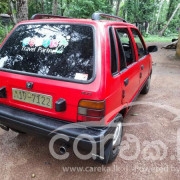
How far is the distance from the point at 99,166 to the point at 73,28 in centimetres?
176

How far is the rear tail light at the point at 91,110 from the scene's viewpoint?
5.71 feet

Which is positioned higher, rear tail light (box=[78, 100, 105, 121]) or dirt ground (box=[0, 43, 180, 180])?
rear tail light (box=[78, 100, 105, 121])

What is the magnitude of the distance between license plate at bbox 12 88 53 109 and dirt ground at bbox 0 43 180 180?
1.93ft

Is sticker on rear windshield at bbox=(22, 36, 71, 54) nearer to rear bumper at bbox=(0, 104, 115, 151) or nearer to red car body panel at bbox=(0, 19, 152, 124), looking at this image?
red car body panel at bbox=(0, 19, 152, 124)

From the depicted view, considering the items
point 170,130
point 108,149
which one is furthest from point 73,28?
point 170,130

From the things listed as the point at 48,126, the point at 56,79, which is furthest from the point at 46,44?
the point at 48,126

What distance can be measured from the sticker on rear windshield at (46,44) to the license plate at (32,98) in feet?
1.67

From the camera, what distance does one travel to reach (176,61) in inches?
348

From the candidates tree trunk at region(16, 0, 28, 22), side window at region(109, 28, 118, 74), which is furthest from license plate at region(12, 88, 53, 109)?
tree trunk at region(16, 0, 28, 22)

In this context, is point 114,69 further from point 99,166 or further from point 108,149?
point 99,166

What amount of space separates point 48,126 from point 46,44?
3.09 feet

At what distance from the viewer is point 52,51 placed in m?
2.00

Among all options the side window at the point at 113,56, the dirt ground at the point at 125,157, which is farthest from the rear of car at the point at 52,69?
the dirt ground at the point at 125,157

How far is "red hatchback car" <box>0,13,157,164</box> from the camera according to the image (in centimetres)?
176
